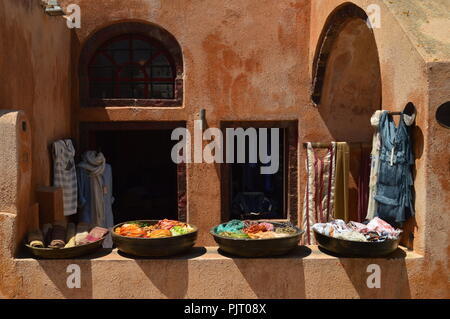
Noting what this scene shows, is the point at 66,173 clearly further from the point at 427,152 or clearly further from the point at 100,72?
the point at 427,152

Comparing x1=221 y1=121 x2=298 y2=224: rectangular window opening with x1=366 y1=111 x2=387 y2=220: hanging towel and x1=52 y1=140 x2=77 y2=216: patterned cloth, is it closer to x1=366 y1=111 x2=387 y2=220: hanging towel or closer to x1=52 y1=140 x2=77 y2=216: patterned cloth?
x1=52 y1=140 x2=77 y2=216: patterned cloth

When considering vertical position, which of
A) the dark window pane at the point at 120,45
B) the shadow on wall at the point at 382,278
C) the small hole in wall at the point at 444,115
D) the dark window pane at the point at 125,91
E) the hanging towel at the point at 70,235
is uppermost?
the dark window pane at the point at 120,45

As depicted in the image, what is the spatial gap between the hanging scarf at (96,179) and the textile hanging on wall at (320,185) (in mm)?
3504

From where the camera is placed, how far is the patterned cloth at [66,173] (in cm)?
649

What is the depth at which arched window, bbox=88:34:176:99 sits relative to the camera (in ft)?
25.9

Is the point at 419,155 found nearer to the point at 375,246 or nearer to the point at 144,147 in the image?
the point at 375,246

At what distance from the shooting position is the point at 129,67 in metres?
7.92

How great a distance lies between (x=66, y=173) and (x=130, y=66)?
89.7 inches

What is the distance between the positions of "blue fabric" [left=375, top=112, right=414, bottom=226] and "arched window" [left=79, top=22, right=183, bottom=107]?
13.1 ft

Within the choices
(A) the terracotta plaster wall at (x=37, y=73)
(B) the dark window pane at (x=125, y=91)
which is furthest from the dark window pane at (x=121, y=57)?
(A) the terracotta plaster wall at (x=37, y=73)

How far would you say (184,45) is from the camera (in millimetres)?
7648

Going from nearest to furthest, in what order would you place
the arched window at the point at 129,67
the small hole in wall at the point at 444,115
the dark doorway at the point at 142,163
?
the small hole in wall at the point at 444,115, the arched window at the point at 129,67, the dark doorway at the point at 142,163

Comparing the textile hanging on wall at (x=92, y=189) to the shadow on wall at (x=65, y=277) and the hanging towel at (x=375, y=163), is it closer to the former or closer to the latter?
the shadow on wall at (x=65, y=277)

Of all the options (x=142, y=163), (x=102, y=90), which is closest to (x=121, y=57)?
(x=102, y=90)
